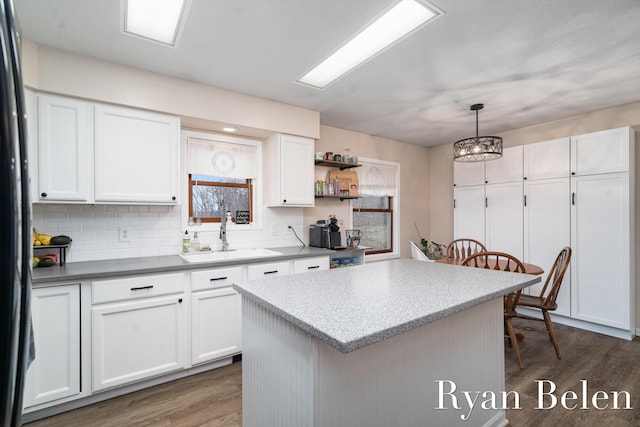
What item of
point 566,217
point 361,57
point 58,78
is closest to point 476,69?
point 361,57

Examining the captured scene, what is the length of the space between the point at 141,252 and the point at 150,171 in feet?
2.43

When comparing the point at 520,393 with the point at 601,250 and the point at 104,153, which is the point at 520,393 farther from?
the point at 104,153

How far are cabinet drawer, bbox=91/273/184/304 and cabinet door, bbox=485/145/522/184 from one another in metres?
3.87

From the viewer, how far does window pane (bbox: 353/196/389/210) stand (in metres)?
4.36

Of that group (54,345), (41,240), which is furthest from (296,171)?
(54,345)

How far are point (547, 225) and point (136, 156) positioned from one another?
14.1 ft

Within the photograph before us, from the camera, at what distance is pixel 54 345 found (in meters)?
1.93

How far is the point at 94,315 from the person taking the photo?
2033 millimetres

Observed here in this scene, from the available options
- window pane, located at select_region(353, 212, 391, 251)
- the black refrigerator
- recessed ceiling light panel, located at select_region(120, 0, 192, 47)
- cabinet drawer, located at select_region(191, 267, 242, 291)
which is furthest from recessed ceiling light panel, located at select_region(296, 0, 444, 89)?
window pane, located at select_region(353, 212, 391, 251)

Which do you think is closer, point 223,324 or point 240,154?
point 223,324

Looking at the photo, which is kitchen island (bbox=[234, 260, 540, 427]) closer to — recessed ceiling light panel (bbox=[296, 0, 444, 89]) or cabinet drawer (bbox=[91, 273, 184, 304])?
cabinet drawer (bbox=[91, 273, 184, 304])

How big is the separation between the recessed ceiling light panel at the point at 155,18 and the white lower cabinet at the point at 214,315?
169cm

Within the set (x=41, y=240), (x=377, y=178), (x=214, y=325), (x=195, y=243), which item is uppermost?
(x=377, y=178)

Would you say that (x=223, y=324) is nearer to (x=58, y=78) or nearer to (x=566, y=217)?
(x=58, y=78)
